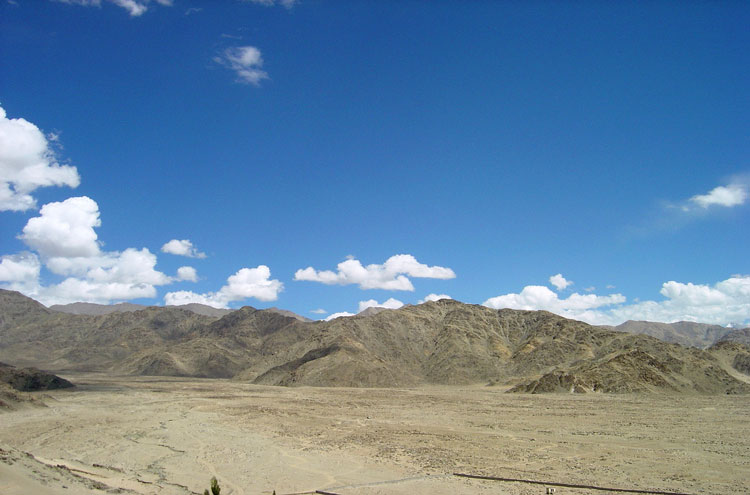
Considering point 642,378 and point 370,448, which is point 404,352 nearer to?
point 642,378

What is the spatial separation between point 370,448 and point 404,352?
3051 inches

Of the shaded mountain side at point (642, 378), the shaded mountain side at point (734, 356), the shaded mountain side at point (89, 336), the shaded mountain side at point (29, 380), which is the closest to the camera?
the shaded mountain side at point (642, 378)

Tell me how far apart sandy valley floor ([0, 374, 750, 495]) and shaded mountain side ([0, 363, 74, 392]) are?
19828mm

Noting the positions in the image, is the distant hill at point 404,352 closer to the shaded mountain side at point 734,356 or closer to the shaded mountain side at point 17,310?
the shaded mountain side at point 734,356

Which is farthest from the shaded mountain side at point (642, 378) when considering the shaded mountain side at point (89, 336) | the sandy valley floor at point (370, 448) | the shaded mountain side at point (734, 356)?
the shaded mountain side at point (89, 336)

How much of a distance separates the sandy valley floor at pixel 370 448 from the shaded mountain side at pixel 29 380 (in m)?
19.8

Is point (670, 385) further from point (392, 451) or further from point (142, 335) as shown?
point (142, 335)

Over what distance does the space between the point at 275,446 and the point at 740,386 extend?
2586 inches

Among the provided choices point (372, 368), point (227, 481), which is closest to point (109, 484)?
point (227, 481)

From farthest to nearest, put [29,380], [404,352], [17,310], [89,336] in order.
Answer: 1. [17,310]
2. [89,336]
3. [404,352]
4. [29,380]

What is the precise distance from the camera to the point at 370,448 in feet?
84.2

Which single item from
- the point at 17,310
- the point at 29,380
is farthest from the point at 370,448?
the point at 17,310

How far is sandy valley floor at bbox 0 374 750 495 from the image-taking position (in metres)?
17.7

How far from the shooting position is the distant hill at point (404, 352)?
6650 cm
